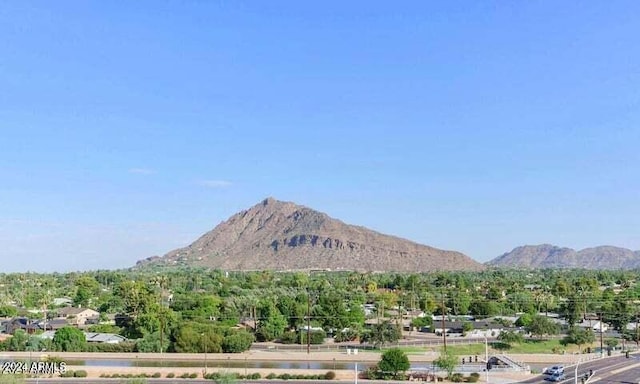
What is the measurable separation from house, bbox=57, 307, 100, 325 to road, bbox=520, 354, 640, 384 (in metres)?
70.8

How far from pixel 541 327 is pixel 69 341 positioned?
181ft

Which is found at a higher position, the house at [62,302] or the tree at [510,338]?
the house at [62,302]

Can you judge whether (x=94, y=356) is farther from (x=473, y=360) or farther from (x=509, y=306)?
(x=509, y=306)

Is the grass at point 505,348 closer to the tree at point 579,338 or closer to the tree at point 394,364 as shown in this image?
the tree at point 579,338

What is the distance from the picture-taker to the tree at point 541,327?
79875 mm

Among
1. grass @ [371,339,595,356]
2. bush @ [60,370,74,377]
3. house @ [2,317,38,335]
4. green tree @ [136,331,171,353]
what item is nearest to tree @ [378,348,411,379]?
grass @ [371,339,595,356]

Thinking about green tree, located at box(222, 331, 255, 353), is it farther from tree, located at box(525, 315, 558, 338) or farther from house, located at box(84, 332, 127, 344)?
tree, located at box(525, 315, 558, 338)

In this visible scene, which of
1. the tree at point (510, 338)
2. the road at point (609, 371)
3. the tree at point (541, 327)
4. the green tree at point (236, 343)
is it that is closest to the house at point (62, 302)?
the green tree at point (236, 343)

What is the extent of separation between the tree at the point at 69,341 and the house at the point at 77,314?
25.2 metres

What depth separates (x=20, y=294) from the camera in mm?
131625

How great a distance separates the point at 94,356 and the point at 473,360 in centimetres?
3962

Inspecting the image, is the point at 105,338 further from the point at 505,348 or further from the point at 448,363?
the point at 505,348

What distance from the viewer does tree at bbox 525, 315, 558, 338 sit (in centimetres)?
7988

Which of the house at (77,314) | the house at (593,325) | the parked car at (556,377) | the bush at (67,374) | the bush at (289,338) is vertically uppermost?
the house at (77,314)
